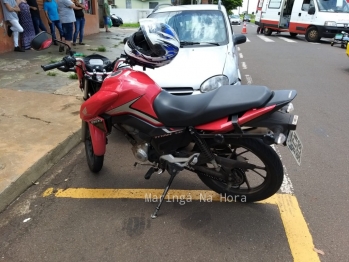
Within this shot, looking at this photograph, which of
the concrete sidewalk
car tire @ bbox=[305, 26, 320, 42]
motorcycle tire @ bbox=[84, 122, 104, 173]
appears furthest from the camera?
car tire @ bbox=[305, 26, 320, 42]

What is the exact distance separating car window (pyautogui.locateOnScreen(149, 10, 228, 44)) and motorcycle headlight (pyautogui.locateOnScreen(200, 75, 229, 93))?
1295 millimetres

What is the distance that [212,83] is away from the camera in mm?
3760

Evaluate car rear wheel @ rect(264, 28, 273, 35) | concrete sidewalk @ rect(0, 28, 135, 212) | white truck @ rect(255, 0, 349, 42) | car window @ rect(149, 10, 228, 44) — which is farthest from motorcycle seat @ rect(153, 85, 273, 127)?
car rear wheel @ rect(264, 28, 273, 35)

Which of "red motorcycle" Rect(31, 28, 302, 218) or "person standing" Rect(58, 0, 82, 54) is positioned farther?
"person standing" Rect(58, 0, 82, 54)

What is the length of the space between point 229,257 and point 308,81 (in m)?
6.33

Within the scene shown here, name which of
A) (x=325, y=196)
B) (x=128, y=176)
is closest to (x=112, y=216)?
(x=128, y=176)

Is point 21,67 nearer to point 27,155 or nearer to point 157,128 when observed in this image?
point 27,155

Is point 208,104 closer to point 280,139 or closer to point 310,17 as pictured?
point 280,139

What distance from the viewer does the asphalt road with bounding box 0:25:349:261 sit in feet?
7.64

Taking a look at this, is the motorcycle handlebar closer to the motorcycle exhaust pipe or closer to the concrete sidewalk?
the concrete sidewalk

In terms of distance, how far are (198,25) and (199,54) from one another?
1066 mm

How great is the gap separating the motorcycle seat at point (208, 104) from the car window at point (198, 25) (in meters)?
2.77

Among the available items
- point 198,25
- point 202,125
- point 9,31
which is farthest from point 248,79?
point 9,31

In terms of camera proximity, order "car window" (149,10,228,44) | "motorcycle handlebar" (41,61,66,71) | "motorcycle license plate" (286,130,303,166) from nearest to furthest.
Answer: "motorcycle license plate" (286,130,303,166), "motorcycle handlebar" (41,61,66,71), "car window" (149,10,228,44)
